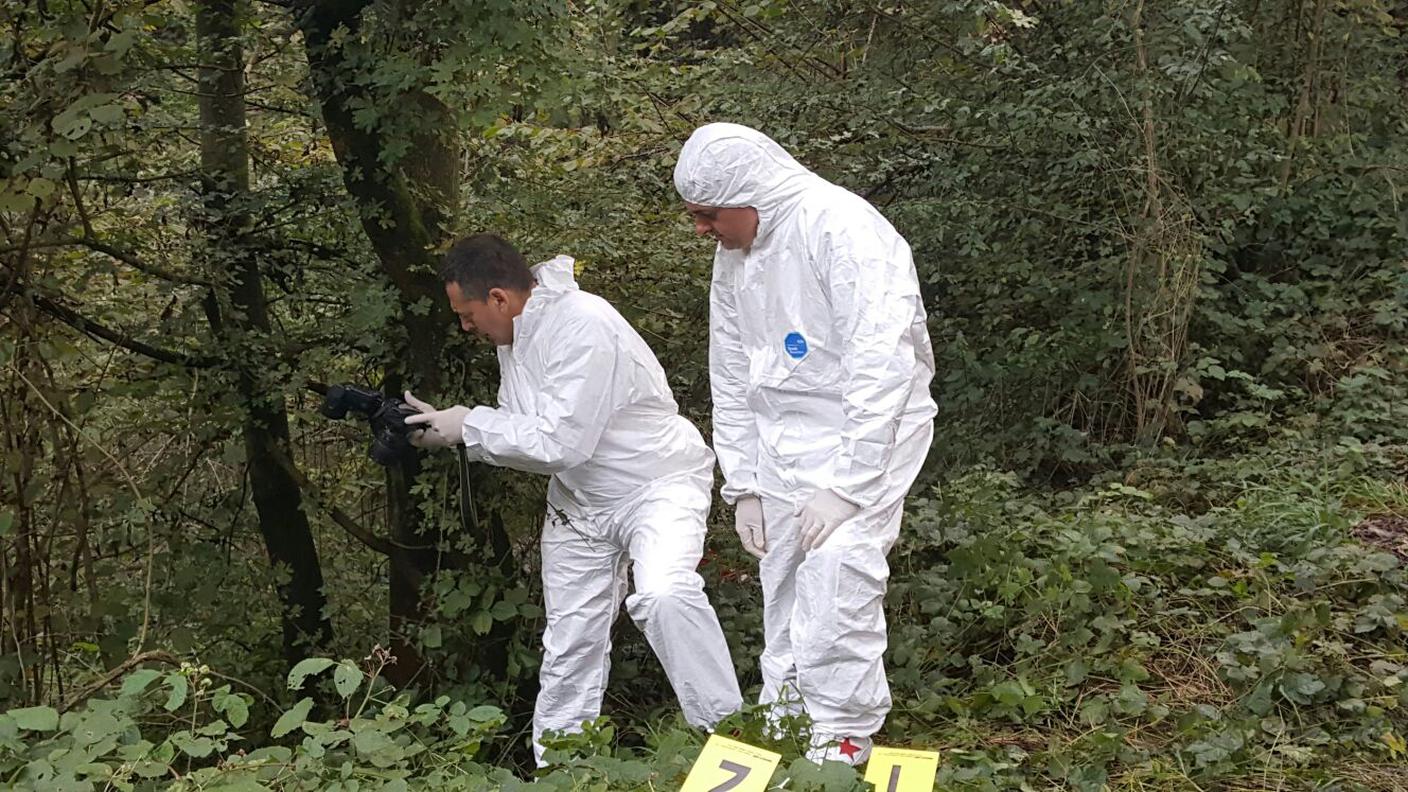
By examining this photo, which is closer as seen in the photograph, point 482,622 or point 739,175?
point 739,175

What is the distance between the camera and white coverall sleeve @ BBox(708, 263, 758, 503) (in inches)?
137

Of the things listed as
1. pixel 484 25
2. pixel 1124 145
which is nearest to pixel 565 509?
pixel 484 25

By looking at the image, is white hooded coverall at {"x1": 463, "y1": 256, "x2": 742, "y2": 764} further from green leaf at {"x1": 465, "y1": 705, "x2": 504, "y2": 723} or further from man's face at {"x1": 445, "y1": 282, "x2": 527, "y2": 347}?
green leaf at {"x1": 465, "y1": 705, "x2": 504, "y2": 723}

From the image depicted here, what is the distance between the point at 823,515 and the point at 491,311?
118 centimetres

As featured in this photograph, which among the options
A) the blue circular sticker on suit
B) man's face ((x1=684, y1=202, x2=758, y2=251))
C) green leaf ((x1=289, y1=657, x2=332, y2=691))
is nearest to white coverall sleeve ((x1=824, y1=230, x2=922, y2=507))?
the blue circular sticker on suit

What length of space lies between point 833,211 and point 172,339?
2325mm

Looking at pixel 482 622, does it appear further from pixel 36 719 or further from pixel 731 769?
pixel 731 769

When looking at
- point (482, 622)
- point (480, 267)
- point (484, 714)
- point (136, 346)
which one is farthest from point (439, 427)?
point (136, 346)

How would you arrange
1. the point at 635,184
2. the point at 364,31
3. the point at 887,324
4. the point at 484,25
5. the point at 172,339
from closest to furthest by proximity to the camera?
the point at 887,324 < the point at 484,25 < the point at 364,31 < the point at 172,339 < the point at 635,184

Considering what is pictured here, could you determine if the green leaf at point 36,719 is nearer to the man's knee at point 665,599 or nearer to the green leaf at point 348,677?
the green leaf at point 348,677

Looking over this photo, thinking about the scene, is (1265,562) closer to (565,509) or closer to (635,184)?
(565,509)

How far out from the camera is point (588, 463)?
3547 mm

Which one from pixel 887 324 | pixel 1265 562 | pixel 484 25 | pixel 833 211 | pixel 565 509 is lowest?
pixel 1265 562

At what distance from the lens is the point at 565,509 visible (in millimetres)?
3631
